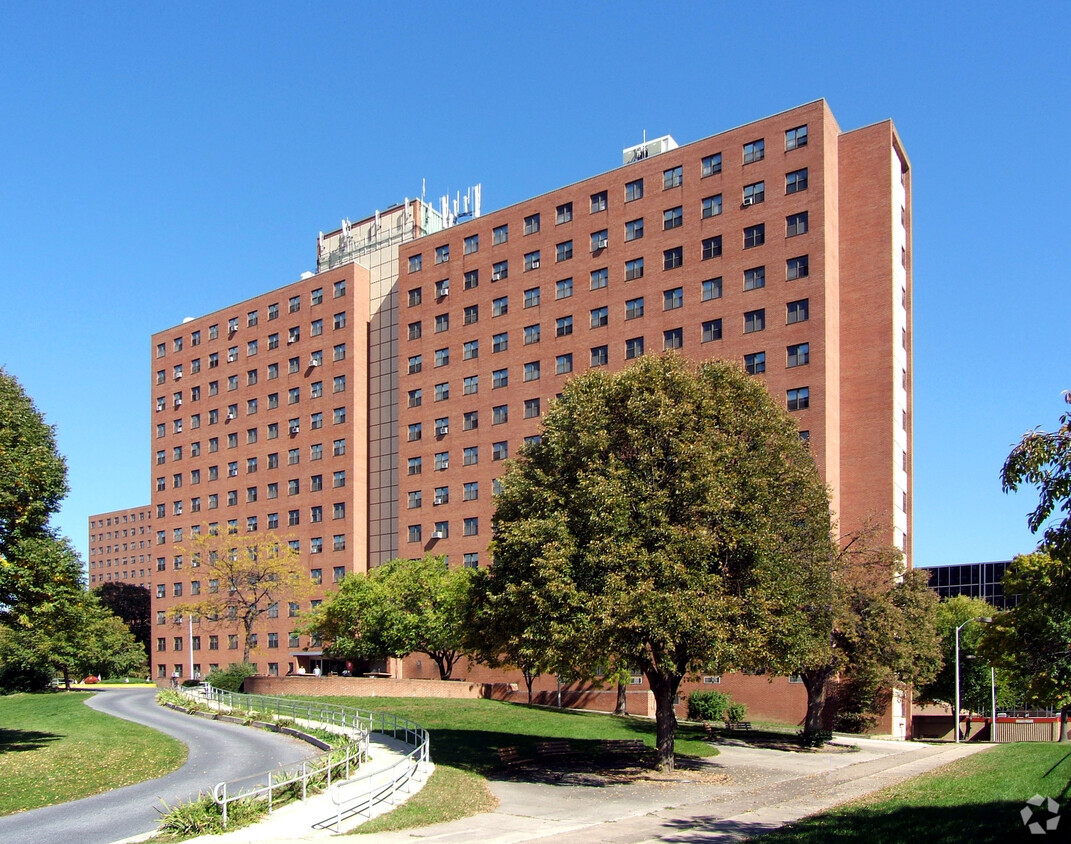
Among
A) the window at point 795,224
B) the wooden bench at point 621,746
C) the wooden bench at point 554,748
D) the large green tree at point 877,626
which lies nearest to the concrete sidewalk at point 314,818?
the wooden bench at point 554,748

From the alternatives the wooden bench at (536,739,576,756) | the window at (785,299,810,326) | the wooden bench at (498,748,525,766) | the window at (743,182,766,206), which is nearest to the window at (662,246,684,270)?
the window at (743,182,766,206)

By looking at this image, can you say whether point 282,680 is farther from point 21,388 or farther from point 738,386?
point 738,386

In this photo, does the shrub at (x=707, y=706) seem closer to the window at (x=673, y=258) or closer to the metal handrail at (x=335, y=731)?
the metal handrail at (x=335, y=731)

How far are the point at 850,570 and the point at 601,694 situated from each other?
2827 centimetres

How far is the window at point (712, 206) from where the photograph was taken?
6862 cm

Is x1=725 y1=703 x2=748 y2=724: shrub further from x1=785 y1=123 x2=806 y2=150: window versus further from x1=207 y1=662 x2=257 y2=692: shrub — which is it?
x1=785 y1=123 x2=806 y2=150: window

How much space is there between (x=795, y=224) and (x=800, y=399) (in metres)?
11.4

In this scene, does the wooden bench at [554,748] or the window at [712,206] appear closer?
the wooden bench at [554,748]

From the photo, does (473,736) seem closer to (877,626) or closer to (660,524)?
(660,524)

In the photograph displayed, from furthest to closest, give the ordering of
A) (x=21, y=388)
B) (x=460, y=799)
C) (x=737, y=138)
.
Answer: (x=737, y=138) → (x=21, y=388) → (x=460, y=799)

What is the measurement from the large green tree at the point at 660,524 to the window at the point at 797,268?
3211 cm

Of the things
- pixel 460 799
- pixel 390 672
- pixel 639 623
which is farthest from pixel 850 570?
pixel 390 672

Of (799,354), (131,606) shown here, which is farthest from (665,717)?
(131,606)

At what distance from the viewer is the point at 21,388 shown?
36500mm
